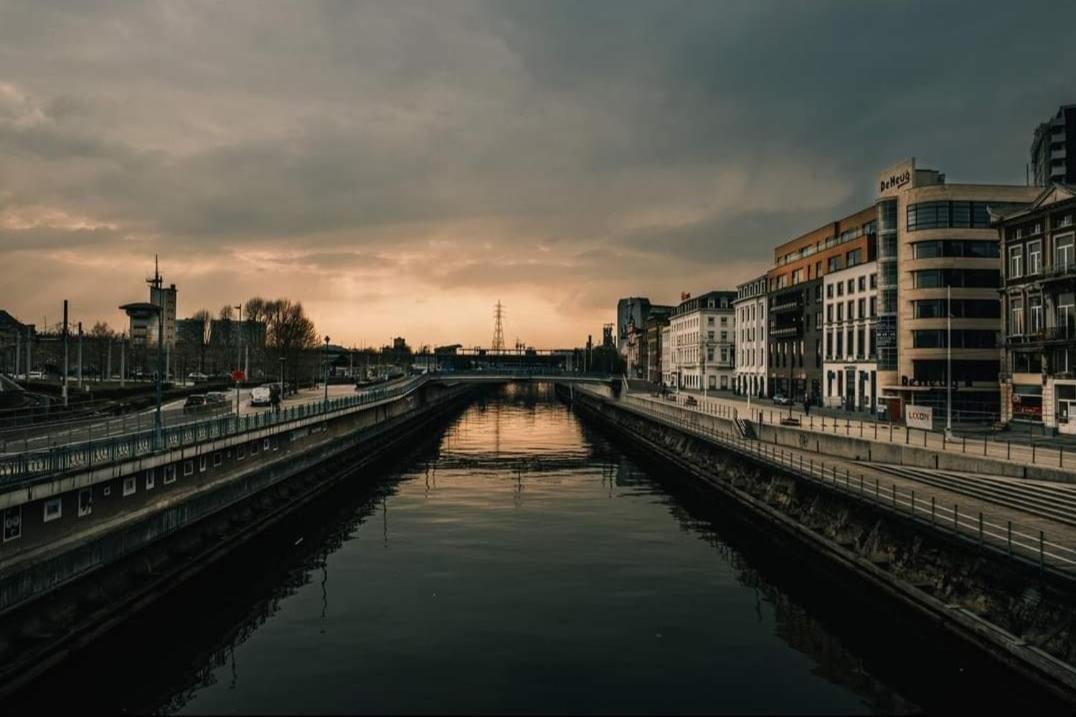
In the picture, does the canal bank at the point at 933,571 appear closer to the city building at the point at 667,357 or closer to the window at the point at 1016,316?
the window at the point at 1016,316

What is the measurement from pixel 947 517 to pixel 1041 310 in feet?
115

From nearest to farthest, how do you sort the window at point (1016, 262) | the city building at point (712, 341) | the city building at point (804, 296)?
1. the window at point (1016, 262)
2. the city building at point (804, 296)
3. the city building at point (712, 341)

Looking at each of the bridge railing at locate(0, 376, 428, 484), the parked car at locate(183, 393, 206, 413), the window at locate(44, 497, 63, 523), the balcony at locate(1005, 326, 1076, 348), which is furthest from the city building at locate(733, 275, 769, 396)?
the window at locate(44, 497, 63, 523)

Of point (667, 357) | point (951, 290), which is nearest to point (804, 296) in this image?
point (951, 290)

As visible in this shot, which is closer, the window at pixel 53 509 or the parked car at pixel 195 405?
the window at pixel 53 509

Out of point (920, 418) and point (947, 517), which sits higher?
point (920, 418)

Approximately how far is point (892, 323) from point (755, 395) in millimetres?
48231

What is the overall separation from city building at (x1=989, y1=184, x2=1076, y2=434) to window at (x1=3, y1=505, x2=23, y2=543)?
6146 cm

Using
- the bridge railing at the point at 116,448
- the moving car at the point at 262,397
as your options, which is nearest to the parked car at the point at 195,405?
the moving car at the point at 262,397

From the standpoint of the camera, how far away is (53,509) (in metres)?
29.3

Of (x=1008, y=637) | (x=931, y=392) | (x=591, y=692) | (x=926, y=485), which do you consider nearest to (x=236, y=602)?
(x=591, y=692)

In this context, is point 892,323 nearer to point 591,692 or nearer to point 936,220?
point 936,220

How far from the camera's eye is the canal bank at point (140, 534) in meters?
24.9

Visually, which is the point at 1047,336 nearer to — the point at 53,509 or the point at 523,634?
the point at 523,634
